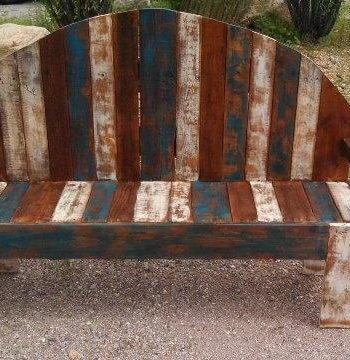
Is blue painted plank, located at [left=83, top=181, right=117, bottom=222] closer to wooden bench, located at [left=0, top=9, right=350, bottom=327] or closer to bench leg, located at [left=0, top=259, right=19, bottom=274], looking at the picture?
wooden bench, located at [left=0, top=9, right=350, bottom=327]

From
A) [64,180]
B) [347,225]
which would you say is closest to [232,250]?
[347,225]

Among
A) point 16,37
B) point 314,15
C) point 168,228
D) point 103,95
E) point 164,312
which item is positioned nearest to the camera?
point 168,228

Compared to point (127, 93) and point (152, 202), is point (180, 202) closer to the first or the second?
point (152, 202)

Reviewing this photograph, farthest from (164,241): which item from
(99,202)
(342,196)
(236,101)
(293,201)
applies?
(342,196)

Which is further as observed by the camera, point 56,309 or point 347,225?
point 56,309

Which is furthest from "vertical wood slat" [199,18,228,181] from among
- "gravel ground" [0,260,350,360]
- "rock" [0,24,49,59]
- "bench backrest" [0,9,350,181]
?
"rock" [0,24,49,59]

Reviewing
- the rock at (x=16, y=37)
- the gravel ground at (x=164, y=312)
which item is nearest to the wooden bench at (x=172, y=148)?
the gravel ground at (x=164, y=312)

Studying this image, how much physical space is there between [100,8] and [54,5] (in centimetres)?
49

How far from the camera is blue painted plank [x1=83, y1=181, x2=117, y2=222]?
2500mm

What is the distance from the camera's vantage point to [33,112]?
2732 millimetres

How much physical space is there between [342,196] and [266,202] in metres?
0.33

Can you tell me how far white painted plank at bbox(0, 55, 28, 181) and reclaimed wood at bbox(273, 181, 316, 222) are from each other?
1.13 metres

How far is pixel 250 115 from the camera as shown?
8.95 ft

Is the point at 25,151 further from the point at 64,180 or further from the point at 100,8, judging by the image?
the point at 100,8
